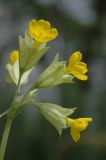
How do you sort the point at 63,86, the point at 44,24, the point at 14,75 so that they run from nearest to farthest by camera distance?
the point at 44,24 < the point at 14,75 < the point at 63,86

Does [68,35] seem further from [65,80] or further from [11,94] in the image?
[65,80]

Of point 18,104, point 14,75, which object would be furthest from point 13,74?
point 18,104

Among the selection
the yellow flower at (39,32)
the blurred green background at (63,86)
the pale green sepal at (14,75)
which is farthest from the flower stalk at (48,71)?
the blurred green background at (63,86)

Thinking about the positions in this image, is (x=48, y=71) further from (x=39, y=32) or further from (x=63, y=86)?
(x=63, y=86)

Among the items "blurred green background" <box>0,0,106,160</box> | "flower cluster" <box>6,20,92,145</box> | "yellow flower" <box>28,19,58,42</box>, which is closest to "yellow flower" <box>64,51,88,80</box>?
"flower cluster" <box>6,20,92,145</box>

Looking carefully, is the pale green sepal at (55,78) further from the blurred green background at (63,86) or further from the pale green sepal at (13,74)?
the blurred green background at (63,86)

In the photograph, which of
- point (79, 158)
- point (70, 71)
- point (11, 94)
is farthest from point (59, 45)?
point (70, 71)
